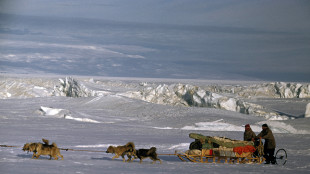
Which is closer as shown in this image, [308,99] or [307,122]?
[307,122]

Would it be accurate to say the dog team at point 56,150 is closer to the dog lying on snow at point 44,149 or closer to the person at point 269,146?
the dog lying on snow at point 44,149

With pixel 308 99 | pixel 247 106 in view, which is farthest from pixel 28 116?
pixel 308 99

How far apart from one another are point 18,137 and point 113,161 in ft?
13.6

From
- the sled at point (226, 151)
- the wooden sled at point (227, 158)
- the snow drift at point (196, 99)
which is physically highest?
the snow drift at point (196, 99)

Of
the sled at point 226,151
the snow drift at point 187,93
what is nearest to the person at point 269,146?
the sled at point 226,151

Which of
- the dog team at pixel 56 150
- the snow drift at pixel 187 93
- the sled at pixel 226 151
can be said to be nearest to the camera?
the dog team at pixel 56 150

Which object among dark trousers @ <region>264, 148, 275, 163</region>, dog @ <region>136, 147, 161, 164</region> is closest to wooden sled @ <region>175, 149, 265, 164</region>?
dark trousers @ <region>264, 148, 275, 163</region>

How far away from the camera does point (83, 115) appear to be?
18.1 meters

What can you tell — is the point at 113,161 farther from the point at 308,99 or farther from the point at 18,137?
the point at 308,99

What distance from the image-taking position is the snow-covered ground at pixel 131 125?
7516 millimetres

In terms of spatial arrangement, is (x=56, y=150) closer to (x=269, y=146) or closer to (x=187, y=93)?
(x=269, y=146)

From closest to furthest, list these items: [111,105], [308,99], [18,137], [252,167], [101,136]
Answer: [252,167]
[18,137]
[101,136]
[111,105]
[308,99]

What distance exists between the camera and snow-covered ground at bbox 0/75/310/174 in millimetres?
7516

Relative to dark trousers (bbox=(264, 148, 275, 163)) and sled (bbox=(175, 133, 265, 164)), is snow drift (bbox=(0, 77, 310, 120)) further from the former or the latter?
sled (bbox=(175, 133, 265, 164))
